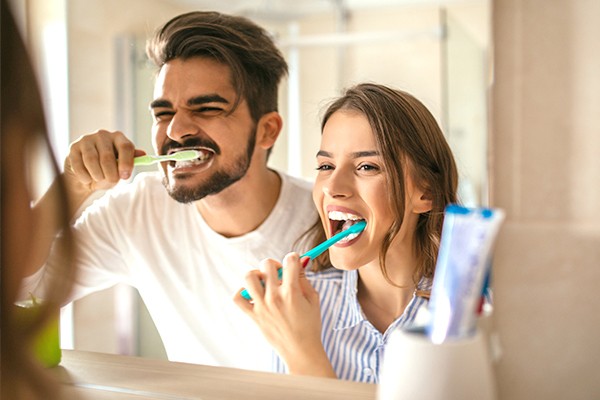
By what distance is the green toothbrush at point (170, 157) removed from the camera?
0.66 m

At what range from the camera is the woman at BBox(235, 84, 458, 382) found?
553 mm

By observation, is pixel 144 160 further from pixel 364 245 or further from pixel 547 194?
pixel 547 194

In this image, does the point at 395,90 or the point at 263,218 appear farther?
the point at 263,218

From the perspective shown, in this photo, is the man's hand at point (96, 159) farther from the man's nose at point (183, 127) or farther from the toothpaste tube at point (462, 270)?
the toothpaste tube at point (462, 270)

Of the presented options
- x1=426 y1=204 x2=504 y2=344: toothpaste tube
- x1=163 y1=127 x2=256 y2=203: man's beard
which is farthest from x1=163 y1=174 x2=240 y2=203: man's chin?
x1=426 y1=204 x2=504 y2=344: toothpaste tube

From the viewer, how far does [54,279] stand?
0.63m

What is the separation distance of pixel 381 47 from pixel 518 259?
256 millimetres

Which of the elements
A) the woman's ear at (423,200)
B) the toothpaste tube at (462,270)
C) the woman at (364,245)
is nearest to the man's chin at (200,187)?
the woman at (364,245)

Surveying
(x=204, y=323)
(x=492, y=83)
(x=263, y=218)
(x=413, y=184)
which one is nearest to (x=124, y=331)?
(x=204, y=323)

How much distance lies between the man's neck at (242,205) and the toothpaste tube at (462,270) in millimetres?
276

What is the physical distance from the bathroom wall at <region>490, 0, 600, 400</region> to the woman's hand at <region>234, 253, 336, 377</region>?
0.61 ft

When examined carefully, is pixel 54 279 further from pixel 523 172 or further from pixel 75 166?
pixel 523 172

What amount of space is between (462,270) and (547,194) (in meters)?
0.13

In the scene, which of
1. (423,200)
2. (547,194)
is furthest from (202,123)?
(547,194)
